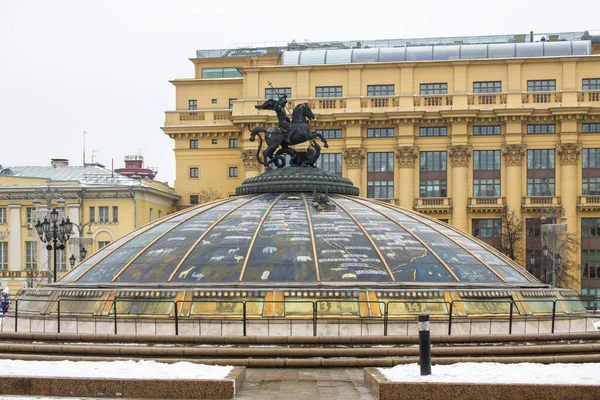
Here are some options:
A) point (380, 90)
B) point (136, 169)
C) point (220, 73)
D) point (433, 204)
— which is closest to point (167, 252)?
point (433, 204)

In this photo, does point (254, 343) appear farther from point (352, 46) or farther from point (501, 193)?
point (352, 46)

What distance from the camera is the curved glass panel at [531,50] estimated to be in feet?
231

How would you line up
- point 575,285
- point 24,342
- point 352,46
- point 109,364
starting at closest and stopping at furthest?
1. point 109,364
2. point 24,342
3. point 575,285
4. point 352,46

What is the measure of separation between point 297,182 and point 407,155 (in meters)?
47.9

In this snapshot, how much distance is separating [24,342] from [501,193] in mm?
54179

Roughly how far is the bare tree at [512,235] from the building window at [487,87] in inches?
345

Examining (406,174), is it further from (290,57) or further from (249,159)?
(290,57)

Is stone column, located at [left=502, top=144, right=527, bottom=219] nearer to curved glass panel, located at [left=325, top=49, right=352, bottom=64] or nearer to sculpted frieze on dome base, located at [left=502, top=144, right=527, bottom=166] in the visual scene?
sculpted frieze on dome base, located at [left=502, top=144, right=527, bottom=166]

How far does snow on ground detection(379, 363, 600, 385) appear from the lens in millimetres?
12391

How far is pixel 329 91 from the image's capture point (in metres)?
70.9

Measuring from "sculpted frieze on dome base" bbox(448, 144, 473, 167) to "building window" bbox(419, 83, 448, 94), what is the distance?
172 inches

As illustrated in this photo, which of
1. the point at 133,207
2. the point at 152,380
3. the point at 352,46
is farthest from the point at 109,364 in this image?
the point at 352,46

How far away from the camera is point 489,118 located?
6806cm

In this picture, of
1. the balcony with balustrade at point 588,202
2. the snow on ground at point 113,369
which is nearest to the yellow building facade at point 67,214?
the balcony with balustrade at point 588,202
